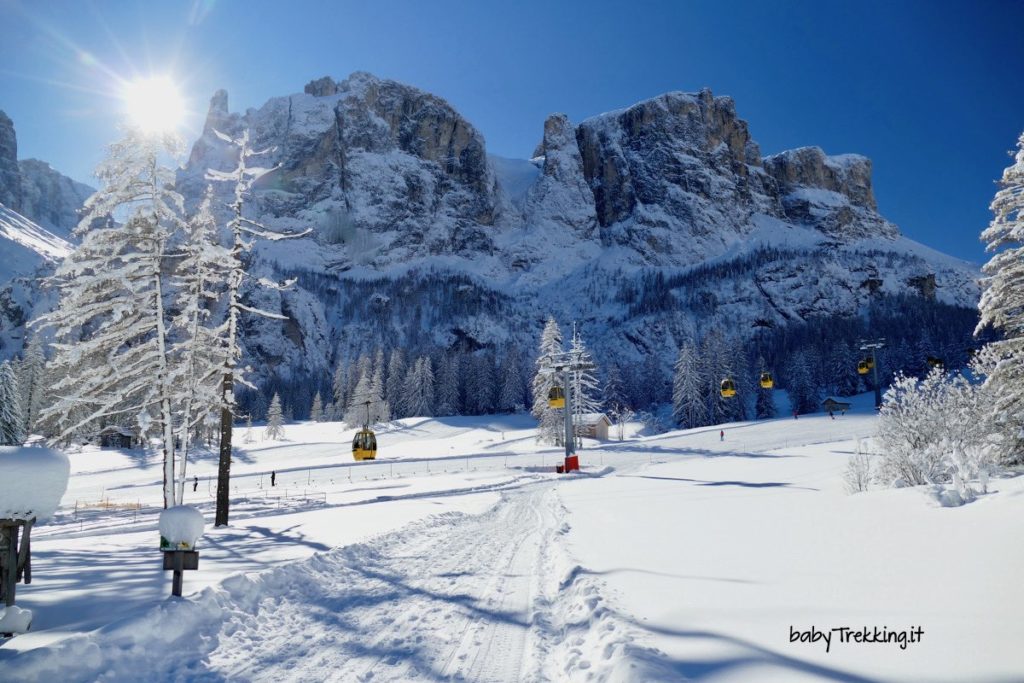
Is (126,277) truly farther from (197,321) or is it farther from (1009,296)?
(1009,296)

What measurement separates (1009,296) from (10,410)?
6288 centimetres

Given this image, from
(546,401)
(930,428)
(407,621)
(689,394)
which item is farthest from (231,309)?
(689,394)

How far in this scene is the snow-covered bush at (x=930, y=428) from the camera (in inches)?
516

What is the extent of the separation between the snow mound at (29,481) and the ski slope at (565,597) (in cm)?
132

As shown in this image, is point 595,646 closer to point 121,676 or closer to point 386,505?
point 121,676

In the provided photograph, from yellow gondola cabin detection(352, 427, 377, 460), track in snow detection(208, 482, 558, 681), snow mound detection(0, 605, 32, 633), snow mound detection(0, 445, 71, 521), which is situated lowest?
yellow gondola cabin detection(352, 427, 377, 460)

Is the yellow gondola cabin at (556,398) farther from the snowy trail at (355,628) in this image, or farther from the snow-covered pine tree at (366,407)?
the snow-covered pine tree at (366,407)

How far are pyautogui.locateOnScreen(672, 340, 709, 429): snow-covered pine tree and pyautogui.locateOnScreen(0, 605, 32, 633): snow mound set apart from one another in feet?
231

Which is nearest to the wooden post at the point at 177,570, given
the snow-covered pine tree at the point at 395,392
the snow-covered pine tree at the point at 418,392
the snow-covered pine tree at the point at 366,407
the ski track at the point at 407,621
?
the ski track at the point at 407,621

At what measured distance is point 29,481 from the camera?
20.1 ft

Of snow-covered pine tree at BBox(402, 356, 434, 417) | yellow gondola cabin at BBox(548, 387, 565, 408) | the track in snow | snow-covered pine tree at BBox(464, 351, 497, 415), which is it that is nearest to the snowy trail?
the track in snow

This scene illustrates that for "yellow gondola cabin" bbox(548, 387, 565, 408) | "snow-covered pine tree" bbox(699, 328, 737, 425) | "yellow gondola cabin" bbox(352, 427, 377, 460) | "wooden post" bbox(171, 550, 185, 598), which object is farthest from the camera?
"snow-covered pine tree" bbox(699, 328, 737, 425)

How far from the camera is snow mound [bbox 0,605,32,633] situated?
555 centimetres

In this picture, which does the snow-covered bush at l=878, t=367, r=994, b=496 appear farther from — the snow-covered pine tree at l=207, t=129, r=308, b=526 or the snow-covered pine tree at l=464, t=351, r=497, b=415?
the snow-covered pine tree at l=464, t=351, r=497, b=415
